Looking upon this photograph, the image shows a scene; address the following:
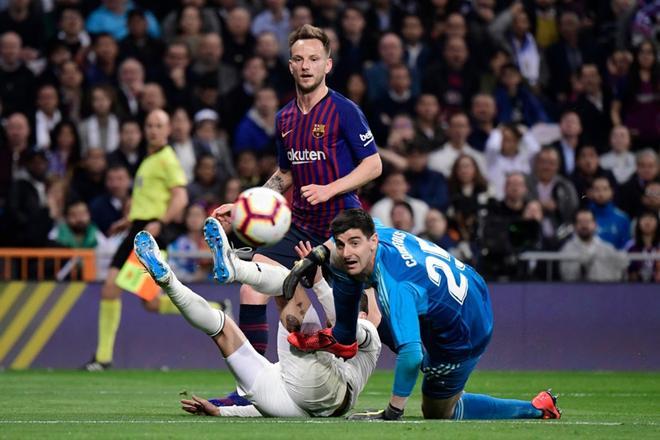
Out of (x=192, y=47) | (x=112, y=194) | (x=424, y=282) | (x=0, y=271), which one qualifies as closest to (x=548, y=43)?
(x=192, y=47)

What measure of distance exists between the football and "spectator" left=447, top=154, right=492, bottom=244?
6.94 meters

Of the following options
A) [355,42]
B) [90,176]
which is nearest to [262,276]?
[90,176]

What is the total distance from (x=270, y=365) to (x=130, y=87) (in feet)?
29.5

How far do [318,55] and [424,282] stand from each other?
7.53 feet

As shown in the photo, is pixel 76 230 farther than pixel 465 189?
No

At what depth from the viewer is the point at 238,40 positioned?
17969 millimetres

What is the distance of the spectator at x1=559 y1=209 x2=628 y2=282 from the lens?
15195 millimetres

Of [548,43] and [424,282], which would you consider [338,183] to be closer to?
[424,282]

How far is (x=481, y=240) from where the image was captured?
14.8 metres

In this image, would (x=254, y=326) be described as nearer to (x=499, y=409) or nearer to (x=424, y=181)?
(x=499, y=409)

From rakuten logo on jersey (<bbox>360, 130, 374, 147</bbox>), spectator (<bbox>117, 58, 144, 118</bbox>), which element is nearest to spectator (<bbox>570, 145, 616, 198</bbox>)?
spectator (<bbox>117, 58, 144, 118</bbox>)

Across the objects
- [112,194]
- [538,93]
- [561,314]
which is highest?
[538,93]

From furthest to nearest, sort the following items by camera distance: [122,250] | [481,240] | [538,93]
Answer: [538,93], [481,240], [122,250]

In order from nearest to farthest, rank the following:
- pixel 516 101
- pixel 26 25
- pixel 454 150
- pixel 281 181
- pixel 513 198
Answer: pixel 281 181
pixel 513 198
pixel 454 150
pixel 26 25
pixel 516 101
